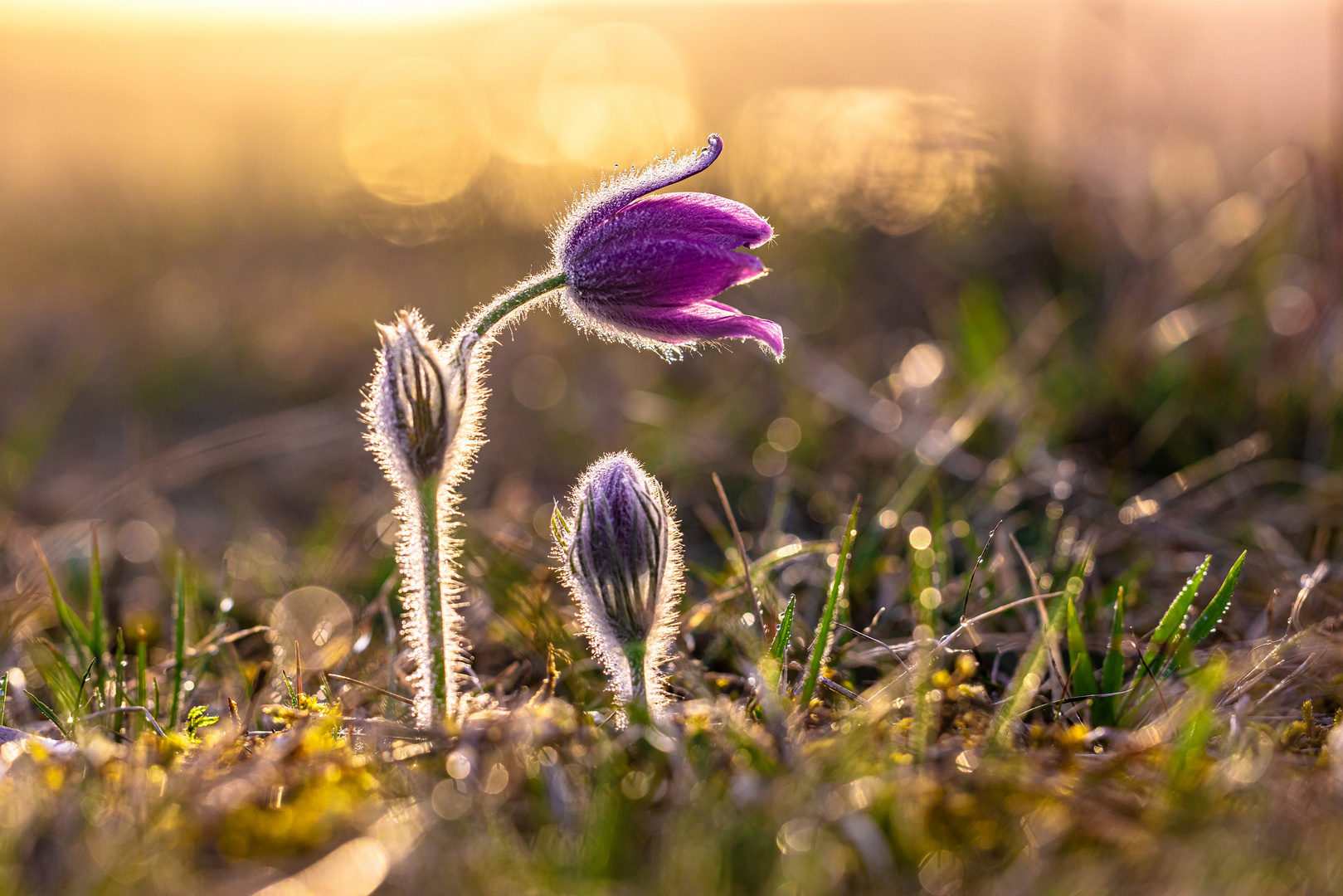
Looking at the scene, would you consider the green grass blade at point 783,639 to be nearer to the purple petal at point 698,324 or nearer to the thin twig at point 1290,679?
the purple petal at point 698,324

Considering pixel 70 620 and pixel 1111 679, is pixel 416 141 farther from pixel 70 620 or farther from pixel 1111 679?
pixel 1111 679

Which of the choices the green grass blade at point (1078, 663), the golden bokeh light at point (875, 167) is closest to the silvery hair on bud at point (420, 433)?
the green grass blade at point (1078, 663)

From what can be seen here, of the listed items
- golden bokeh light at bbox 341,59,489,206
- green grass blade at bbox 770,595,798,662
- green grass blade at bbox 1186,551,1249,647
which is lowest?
green grass blade at bbox 1186,551,1249,647

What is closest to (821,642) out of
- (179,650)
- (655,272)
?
(655,272)

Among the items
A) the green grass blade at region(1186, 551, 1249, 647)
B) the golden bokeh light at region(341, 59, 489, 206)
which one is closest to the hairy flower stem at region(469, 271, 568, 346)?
the green grass blade at region(1186, 551, 1249, 647)

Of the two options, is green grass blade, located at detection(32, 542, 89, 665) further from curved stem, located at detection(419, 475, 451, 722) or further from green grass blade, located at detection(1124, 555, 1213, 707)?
green grass blade, located at detection(1124, 555, 1213, 707)

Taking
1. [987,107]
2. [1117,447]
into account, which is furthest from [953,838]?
[987,107]

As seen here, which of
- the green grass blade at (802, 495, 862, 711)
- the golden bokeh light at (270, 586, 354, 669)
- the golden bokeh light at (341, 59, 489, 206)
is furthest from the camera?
the golden bokeh light at (341, 59, 489, 206)
